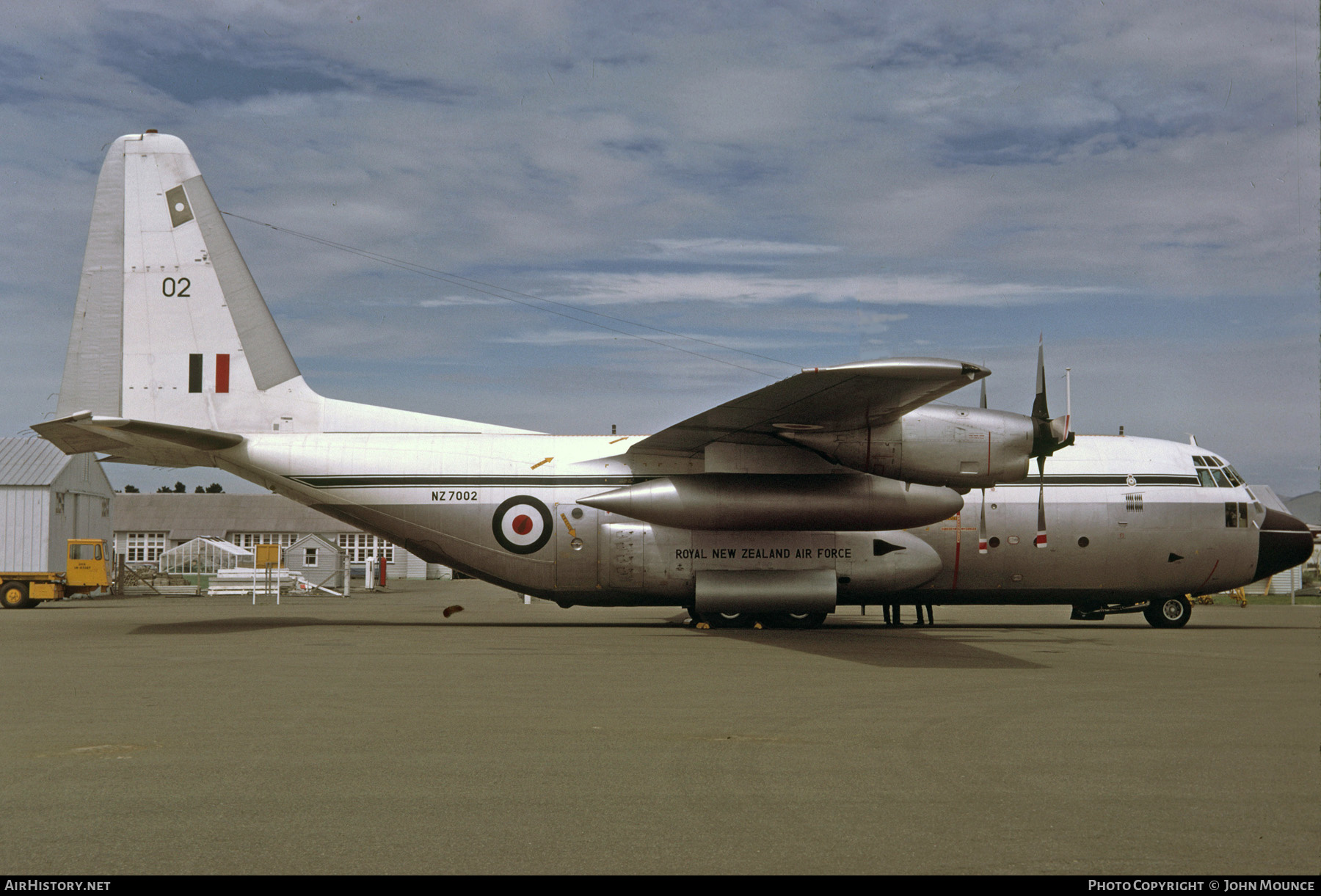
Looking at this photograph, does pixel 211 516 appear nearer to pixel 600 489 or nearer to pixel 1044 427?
pixel 600 489

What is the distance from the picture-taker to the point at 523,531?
62.8ft

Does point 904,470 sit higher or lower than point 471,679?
higher

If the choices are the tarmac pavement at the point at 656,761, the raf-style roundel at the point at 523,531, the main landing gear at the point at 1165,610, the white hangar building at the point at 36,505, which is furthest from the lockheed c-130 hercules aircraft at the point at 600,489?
the white hangar building at the point at 36,505

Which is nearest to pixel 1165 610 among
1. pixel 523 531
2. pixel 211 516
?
pixel 523 531

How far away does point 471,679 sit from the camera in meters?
11.5

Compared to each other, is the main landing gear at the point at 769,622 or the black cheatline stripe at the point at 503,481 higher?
the black cheatline stripe at the point at 503,481

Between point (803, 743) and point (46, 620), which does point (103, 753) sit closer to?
point (803, 743)

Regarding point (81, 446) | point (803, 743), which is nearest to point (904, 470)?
point (803, 743)

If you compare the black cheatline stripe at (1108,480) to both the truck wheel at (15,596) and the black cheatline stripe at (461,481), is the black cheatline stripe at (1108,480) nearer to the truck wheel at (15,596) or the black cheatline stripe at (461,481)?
the black cheatline stripe at (461,481)

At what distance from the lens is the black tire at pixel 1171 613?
21.0 meters

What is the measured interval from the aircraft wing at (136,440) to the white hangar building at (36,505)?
22085 mm

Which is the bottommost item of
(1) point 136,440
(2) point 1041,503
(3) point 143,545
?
(3) point 143,545

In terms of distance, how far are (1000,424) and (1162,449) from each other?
20.6ft

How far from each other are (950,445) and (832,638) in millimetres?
4063
